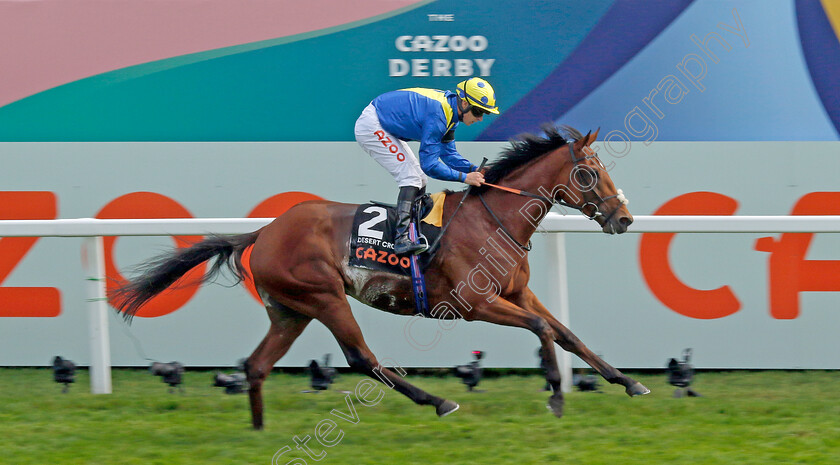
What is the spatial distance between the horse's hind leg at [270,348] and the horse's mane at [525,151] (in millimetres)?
1093

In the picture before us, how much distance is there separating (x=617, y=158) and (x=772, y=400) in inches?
61.5

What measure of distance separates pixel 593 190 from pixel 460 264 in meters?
0.72

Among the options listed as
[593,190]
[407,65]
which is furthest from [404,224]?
[407,65]

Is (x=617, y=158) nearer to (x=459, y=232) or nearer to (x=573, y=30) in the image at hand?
(x=573, y=30)

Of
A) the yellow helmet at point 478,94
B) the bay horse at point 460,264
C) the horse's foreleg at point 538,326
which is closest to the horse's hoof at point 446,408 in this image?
the bay horse at point 460,264

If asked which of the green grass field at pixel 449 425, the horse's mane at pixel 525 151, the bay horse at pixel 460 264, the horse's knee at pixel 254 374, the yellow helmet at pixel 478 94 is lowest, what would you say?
the green grass field at pixel 449 425

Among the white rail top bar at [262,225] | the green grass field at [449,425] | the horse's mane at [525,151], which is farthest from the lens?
the white rail top bar at [262,225]

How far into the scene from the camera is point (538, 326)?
421 centimetres

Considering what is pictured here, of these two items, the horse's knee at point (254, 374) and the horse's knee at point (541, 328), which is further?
the horse's knee at point (254, 374)

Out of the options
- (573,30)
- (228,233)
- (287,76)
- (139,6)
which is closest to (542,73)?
(573,30)

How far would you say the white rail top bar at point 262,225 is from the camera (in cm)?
477

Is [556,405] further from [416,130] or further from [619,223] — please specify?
[416,130]

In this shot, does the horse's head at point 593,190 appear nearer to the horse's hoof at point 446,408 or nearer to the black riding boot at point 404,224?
the black riding boot at point 404,224

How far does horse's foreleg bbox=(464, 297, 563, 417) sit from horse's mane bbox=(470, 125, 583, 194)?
0.63 meters
